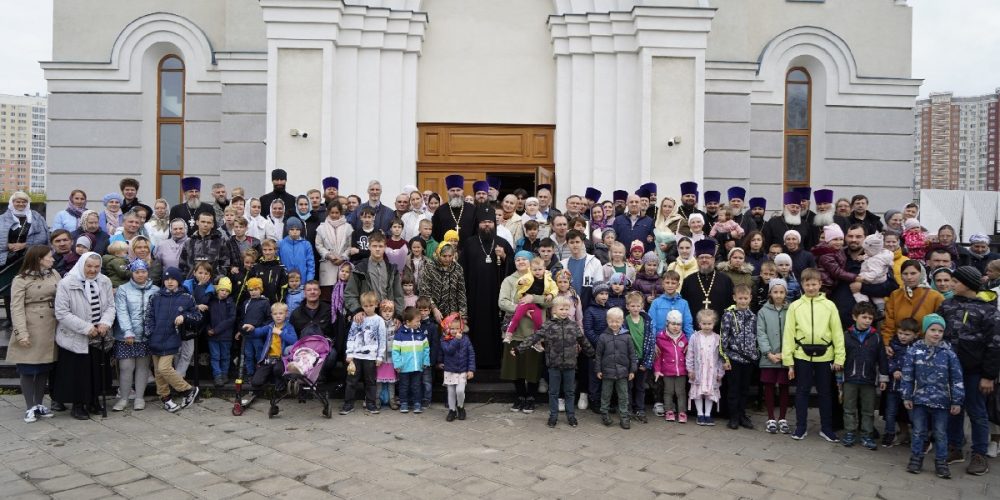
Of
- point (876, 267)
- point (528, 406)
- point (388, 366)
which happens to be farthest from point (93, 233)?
point (876, 267)

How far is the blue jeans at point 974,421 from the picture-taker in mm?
5805

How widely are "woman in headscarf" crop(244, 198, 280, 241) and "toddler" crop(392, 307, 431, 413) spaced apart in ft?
7.97

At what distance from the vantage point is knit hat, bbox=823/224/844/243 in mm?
7710

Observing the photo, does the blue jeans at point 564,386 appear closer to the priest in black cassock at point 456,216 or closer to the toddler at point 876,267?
the priest in black cassock at point 456,216

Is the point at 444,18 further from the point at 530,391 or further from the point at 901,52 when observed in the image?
the point at 901,52

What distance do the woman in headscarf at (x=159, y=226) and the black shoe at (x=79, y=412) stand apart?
2.14 meters

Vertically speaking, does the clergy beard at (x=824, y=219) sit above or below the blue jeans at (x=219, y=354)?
above

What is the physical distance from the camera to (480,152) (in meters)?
11.6

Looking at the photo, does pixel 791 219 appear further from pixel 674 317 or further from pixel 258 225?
pixel 258 225

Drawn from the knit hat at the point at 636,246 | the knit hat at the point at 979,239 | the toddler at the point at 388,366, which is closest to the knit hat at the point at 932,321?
the knit hat at the point at 979,239

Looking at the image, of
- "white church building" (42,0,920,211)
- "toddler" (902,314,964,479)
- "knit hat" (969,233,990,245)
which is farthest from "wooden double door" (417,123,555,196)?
"toddler" (902,314,964,479)

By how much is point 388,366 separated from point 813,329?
166 inches

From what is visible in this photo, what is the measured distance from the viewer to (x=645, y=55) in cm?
1088

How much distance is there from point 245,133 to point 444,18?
3.89m
